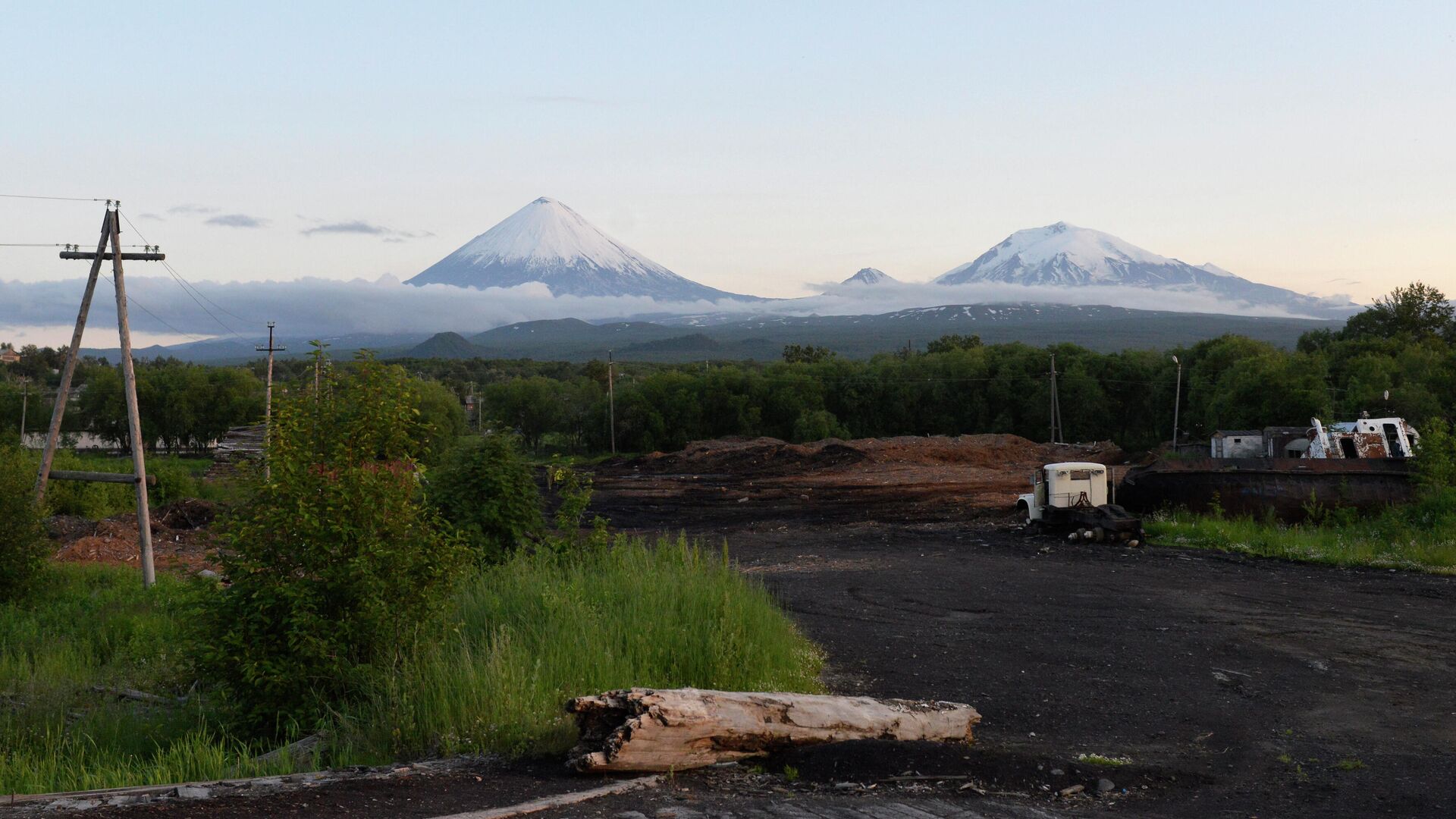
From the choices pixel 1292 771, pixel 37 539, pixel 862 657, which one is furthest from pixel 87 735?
pixel 37 539

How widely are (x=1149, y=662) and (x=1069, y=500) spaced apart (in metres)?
12.7

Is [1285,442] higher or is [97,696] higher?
[1285,442]

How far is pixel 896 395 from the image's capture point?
228 ft

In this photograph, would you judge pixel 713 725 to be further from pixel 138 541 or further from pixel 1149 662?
pixel 138 541

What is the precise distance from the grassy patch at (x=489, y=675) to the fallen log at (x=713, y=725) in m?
0.61

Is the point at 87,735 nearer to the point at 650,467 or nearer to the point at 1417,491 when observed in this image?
the point at 1417,491

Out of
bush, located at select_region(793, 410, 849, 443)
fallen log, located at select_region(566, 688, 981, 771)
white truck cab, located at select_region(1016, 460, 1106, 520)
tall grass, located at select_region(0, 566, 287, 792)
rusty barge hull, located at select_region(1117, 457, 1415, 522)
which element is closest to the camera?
fallen log, located at select_region(566, 688, 981, 771)

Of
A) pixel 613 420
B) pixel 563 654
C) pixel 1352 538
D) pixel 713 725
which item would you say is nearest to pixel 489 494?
pixel 563 654

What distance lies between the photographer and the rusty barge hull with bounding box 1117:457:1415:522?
21.2m

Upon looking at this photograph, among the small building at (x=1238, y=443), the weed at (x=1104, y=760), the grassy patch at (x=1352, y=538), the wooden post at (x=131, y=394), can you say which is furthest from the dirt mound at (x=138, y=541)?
A: the small building at (x=1238, y=443)

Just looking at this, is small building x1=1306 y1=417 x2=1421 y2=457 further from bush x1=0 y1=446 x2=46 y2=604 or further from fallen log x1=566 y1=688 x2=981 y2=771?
bush x1=0 y1=446 x2=46 y2=604

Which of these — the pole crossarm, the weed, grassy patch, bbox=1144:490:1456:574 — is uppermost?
the pole crossarm

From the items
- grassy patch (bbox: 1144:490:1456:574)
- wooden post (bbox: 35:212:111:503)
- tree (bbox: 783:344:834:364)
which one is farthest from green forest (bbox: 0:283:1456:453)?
wooden post (bbox: 35:212:111:503)

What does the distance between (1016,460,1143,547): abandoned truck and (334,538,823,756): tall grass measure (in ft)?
41.6
